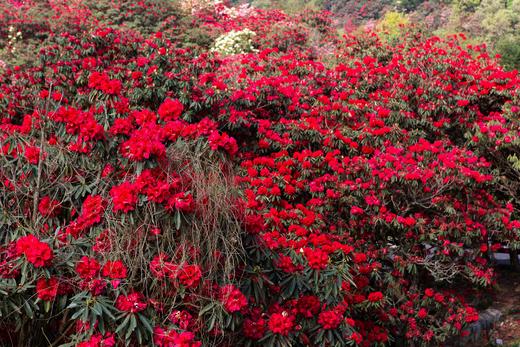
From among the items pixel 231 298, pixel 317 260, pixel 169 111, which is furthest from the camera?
pixel 317 260

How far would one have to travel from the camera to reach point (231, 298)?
309 cm

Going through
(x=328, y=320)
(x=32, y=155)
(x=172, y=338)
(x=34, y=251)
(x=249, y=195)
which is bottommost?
(x=328, y=320)

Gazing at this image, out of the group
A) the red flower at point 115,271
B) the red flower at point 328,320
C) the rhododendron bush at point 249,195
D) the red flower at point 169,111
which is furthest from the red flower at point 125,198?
the red flower at point 328,320

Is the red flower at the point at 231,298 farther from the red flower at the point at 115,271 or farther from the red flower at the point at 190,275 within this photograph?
the red flower at the point at 115,271

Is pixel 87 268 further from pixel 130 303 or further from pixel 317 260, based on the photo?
pixel 317 260

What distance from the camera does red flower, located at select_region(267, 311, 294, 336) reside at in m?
3.47

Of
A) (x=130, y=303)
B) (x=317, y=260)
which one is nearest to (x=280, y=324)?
(x=317, y=260)

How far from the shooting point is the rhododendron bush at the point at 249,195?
302cm

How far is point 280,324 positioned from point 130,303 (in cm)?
111

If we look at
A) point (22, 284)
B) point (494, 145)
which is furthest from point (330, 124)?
point (22, 284)

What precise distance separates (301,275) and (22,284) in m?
1.93

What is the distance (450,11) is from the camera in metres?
31.3

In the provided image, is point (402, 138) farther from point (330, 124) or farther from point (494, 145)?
point (494, 145)

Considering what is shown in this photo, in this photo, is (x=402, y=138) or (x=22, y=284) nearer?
(x=22, y=284)
